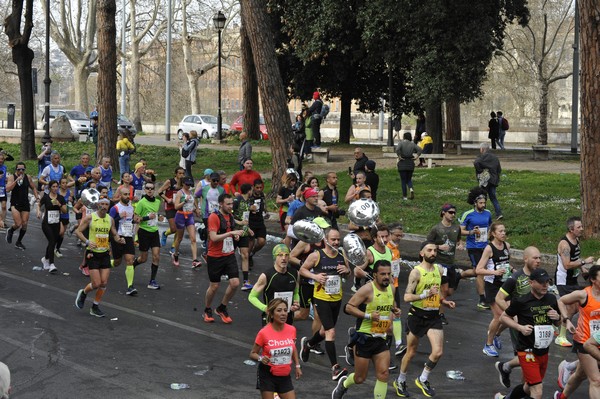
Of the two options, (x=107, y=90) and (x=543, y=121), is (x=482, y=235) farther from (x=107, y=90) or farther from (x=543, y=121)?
(x=543, y=121)

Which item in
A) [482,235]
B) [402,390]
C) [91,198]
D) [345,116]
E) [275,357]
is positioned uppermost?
[345,116]

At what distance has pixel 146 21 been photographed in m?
62.9

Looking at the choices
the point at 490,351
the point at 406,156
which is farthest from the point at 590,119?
the point at 490,351

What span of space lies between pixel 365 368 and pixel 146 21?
57026 millimetres

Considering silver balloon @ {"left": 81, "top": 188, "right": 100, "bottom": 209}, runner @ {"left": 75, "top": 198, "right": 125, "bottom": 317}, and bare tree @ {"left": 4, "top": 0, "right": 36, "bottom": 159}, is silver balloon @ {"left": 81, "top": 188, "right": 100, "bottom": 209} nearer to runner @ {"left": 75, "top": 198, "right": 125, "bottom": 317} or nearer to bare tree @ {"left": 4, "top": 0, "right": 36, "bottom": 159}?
runner @ {"left": 75, "top": 198, "right": 125, "bottom": 317}

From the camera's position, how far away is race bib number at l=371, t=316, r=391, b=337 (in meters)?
8.77

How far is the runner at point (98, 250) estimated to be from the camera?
40.7 ft

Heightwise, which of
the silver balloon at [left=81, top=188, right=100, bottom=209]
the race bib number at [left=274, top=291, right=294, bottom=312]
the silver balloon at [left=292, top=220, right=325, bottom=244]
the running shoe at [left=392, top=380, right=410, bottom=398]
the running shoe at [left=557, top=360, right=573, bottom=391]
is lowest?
the running shoe at [left=392, top=380, right=410, bottom=398]

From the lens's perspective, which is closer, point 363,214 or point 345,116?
point 363,214

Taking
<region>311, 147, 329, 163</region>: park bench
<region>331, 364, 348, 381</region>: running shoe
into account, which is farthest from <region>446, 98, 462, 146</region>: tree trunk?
<region>331, 364, 348, 381</region>: running shoe

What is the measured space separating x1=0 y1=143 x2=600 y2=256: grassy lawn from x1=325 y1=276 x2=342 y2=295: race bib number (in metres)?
8.29

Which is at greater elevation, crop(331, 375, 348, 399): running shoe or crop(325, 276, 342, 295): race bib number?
crop(325, 276, 342, 295): race bib number

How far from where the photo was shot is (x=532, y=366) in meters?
8.52

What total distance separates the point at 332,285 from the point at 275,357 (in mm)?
2262
